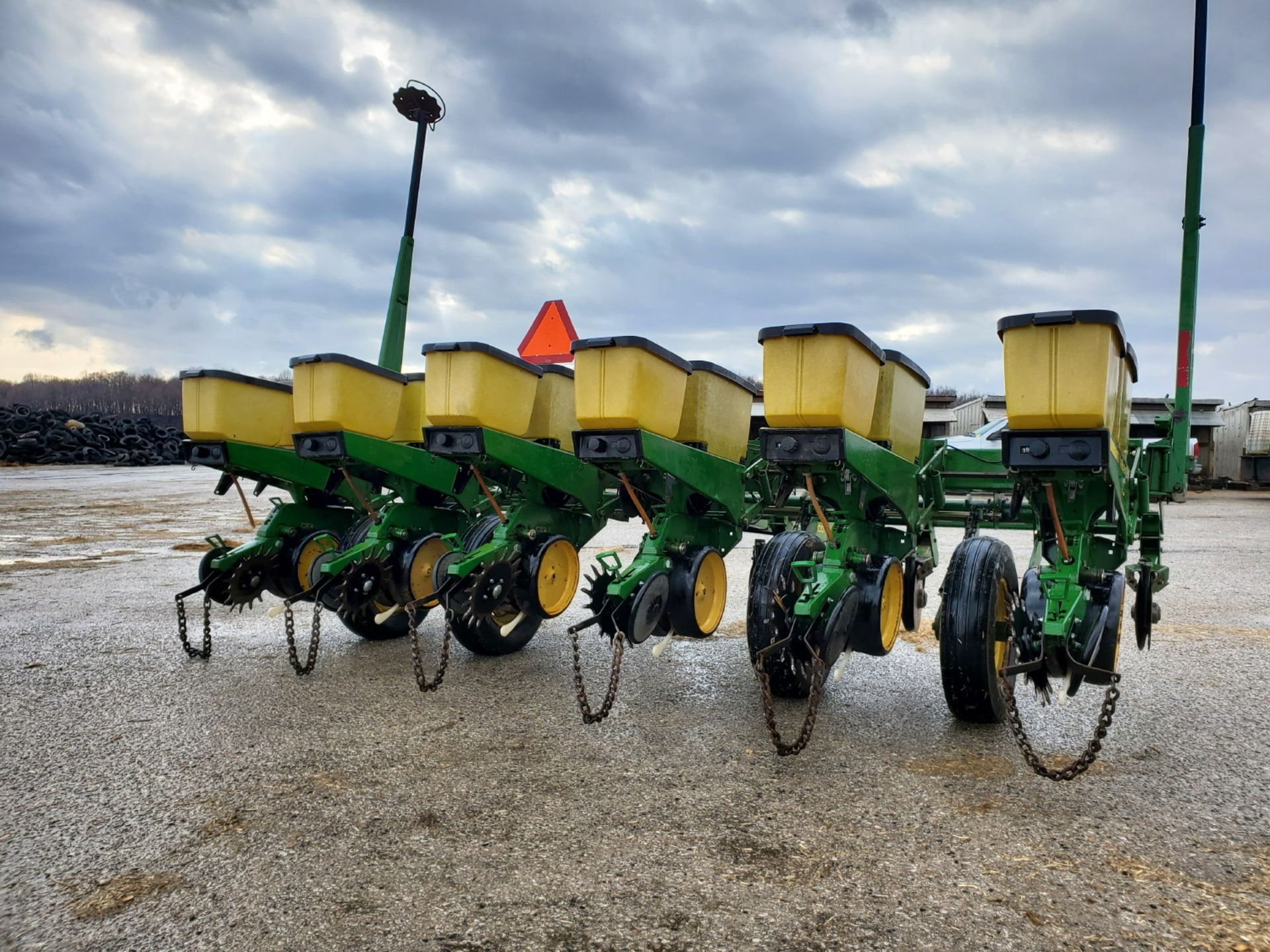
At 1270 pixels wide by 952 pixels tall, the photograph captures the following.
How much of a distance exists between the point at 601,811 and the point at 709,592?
5.96 feet

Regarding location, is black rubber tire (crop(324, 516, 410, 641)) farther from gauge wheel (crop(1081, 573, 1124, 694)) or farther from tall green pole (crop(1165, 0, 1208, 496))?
tall green pole (crop(1165, 0, 1208, 496))

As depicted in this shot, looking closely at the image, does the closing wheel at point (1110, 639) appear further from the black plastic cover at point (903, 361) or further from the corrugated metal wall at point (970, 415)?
the corrugated metal wall at point (970, 415)

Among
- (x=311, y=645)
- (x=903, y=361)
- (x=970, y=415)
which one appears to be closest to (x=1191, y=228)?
(x=903, y=361)

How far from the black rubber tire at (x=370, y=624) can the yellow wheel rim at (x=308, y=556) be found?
0.12 metres

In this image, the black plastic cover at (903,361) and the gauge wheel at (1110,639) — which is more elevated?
the black plastic cover at (903,361)

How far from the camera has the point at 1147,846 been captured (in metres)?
2.75

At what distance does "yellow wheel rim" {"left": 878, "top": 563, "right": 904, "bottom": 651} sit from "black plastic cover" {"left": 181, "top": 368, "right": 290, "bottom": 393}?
167 inches

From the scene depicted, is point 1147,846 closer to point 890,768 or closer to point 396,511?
point 890,768

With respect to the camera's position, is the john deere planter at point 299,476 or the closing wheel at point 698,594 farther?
the john deere planter at point 299,476

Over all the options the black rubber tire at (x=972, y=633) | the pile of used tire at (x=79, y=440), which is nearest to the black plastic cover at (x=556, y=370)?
the black rubber tire at (x=972, y=633)

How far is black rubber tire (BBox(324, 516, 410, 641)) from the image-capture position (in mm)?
5609

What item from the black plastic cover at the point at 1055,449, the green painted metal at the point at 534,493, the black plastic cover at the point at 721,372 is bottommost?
the green painted metal at the point at 534,493

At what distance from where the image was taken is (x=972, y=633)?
3.68m

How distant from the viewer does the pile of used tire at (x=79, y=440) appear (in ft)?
86.9
